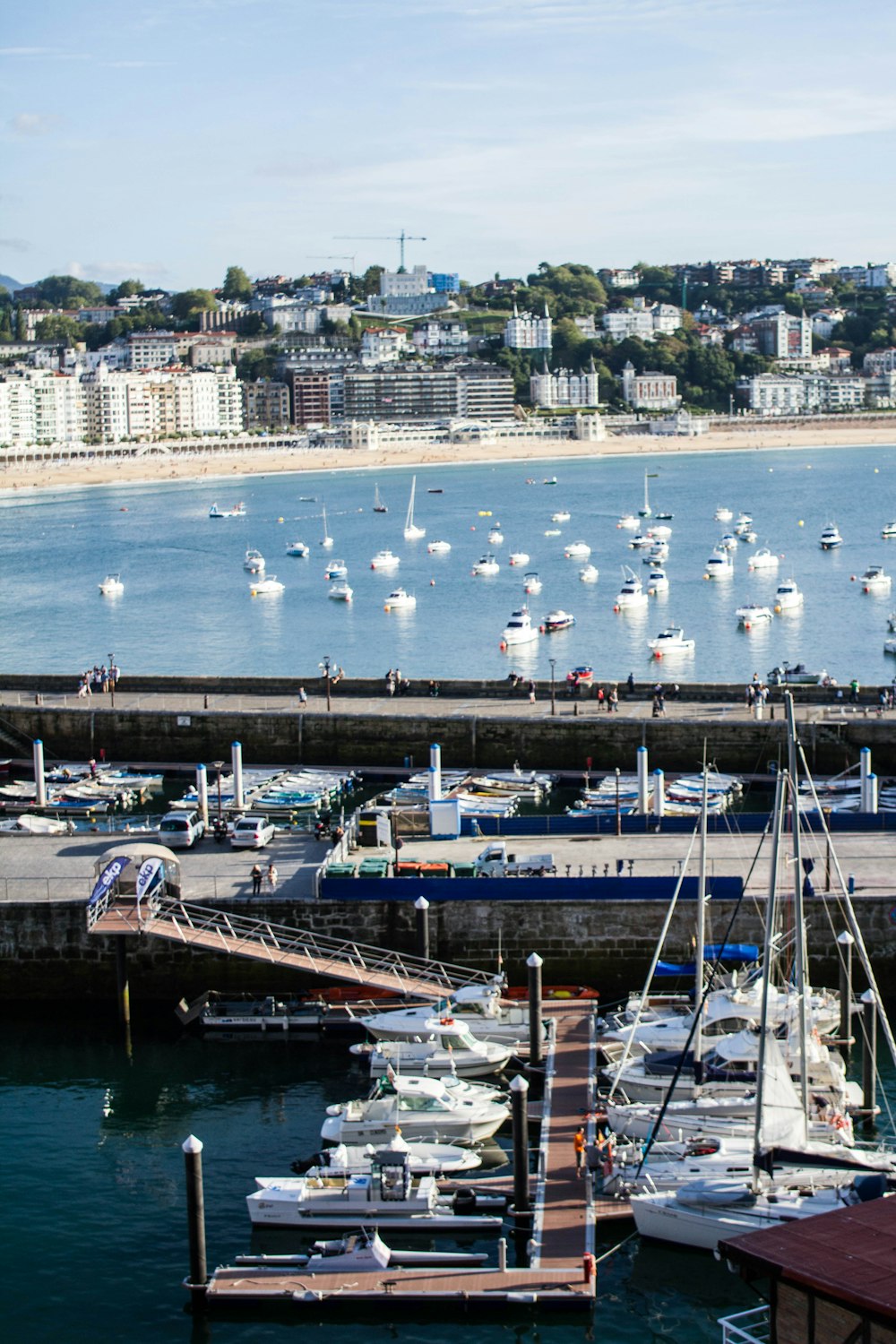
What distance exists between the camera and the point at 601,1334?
50.3ft

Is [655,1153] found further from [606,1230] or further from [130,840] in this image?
[130,840]

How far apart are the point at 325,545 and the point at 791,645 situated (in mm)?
43340

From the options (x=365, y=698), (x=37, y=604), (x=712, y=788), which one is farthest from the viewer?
(x=37, y=604)

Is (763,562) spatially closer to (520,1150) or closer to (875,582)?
(875,582)

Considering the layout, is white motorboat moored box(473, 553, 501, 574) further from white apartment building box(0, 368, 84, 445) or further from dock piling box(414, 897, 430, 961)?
white apartment building box(0, 368, 84, 445)

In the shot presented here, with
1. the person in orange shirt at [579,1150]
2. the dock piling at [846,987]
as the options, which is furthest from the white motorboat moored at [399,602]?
the person in orange shirt at [579,1150]

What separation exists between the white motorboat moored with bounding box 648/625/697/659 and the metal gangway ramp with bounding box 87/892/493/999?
3063 centimetres

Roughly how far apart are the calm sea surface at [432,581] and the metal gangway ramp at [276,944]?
A: 2724 cm

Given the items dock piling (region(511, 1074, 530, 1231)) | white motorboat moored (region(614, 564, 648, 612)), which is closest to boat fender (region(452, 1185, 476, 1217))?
dock piling (region(511, 1074, 530, 1231))

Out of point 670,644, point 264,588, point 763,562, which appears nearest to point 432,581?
point 264,588

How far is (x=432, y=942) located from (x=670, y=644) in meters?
30.7

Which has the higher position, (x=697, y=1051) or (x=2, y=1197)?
(x=697, y=1051)

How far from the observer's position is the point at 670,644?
172 ft

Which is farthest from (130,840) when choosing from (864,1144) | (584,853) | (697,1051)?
(864,1144)
